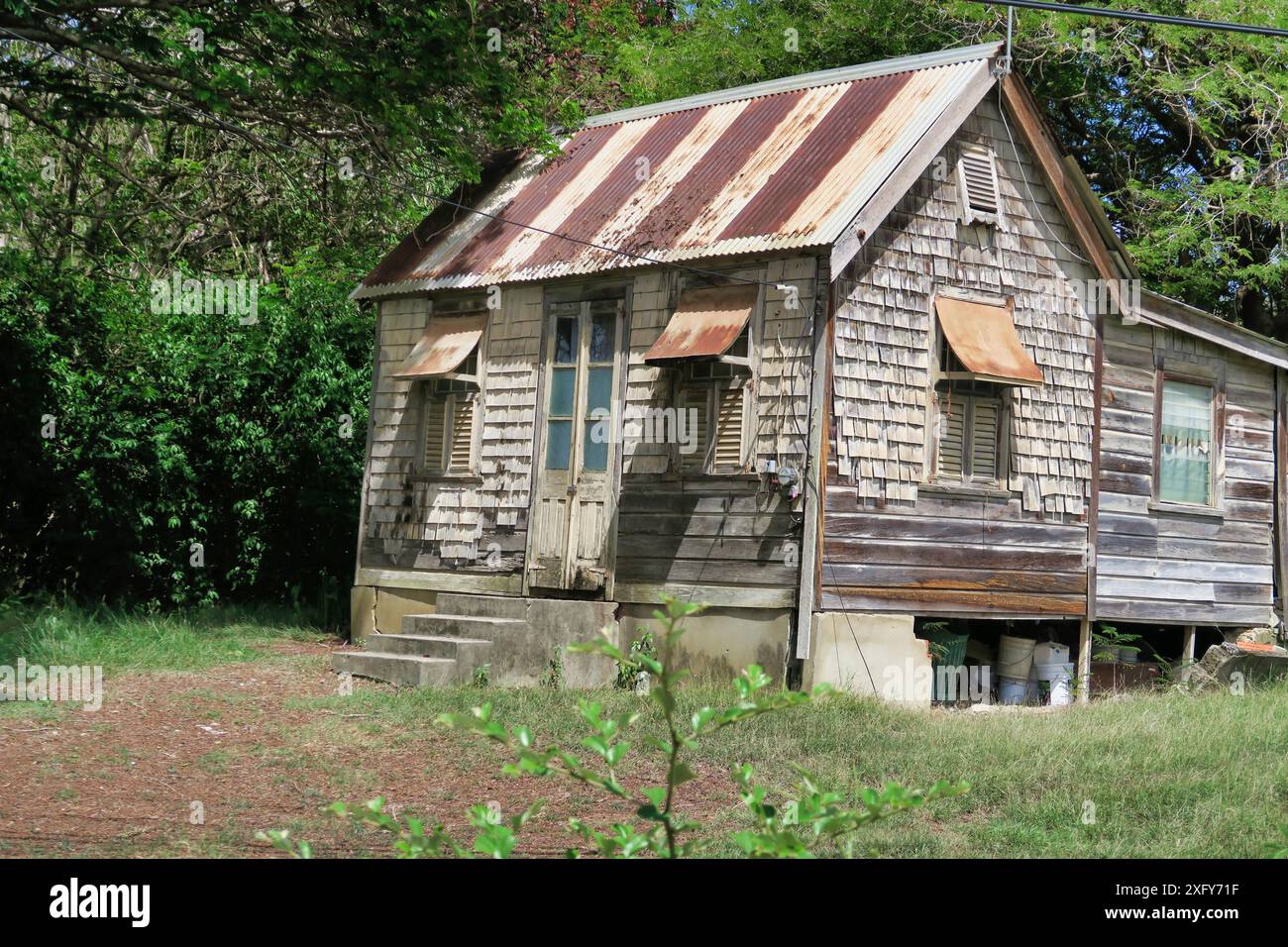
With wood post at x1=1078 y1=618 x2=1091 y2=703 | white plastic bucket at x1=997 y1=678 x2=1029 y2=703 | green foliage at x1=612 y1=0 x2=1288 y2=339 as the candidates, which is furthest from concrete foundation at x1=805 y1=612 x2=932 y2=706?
green foliage at x1=612 y1=0 x2=1288 y2=339

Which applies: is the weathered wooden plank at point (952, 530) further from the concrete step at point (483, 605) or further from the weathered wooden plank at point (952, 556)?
the concrete step at point (483, 605)

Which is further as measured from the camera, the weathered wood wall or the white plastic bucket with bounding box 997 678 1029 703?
the white plastic bucket with bounding box 997 678 1029 703

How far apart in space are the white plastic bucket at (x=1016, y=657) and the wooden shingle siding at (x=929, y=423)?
1.75 ft

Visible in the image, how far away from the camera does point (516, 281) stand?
1566 cm

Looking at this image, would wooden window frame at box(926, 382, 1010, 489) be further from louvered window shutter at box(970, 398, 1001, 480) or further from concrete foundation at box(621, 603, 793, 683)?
concrete foundation at box(621, 603, 793, 683)

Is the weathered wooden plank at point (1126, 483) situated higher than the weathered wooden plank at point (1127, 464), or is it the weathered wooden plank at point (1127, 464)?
the weathered wooden plank at point (1127, 464)

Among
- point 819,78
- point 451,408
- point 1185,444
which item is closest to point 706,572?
point 451,408

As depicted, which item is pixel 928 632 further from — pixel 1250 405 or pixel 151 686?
pixel 151 686

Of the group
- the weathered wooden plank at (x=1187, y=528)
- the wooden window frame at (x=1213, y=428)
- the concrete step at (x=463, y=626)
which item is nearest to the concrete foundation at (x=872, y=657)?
the concrete step at (x=463, y=626)

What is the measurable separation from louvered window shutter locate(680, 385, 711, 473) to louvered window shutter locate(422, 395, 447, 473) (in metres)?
3.79

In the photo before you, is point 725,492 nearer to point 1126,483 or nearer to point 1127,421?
point 1126,483

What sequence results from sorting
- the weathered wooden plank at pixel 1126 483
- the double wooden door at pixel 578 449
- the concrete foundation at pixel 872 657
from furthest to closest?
the weathered wooden plank at pixel 1126 483, the double wooden door at pixel 578 449, the concrete foundation at pixel 872 657

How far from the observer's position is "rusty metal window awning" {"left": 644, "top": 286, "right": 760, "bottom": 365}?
522 inches

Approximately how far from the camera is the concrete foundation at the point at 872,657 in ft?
42.5
